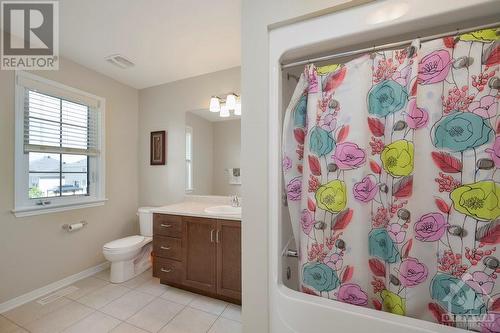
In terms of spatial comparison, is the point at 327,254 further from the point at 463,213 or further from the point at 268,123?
the point at 268,123

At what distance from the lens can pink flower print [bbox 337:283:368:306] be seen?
3.02ft

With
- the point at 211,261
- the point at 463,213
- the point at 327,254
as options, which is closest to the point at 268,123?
the point at 327,254

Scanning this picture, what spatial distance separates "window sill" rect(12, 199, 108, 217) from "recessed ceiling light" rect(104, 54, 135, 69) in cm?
161

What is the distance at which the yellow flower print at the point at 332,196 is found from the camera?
0.95 metres

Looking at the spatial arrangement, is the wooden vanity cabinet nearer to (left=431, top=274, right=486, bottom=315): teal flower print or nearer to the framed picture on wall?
the framed picture on wall

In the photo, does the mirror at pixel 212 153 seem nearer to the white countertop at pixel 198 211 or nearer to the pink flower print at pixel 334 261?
the white countertop at pixel 198 211

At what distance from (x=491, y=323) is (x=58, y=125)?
340cm

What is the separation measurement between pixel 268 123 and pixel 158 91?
240 centimetres

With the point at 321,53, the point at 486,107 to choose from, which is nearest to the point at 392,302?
the point at 486,107

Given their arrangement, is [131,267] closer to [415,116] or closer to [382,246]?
[382,246]

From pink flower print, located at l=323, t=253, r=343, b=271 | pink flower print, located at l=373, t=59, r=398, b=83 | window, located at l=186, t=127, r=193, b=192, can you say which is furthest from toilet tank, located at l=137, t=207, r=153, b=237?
pink flower print, located at l=373, t=59, r=398, b=83

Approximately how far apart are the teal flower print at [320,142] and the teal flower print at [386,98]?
208 mm

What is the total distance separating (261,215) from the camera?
108cm

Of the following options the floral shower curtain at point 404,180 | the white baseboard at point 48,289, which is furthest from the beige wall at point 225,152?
the white baseboard at point 48,289
